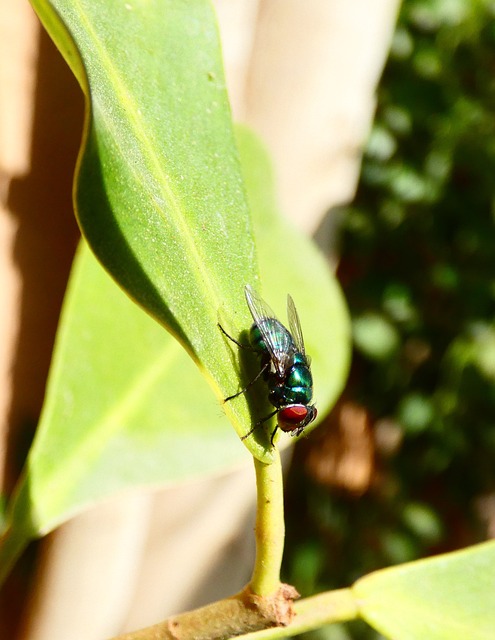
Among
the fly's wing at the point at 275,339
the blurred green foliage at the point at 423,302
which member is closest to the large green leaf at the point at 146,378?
the fly's wing at the point at 275,339

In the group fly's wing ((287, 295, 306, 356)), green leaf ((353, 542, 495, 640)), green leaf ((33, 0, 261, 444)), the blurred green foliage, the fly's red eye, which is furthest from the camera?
the blurred green foliage

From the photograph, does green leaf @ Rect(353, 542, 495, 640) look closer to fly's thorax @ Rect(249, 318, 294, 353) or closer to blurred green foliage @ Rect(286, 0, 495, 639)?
fly's thorax @ Rect(249, 318, 294, 353)

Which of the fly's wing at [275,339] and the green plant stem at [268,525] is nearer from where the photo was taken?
the green plant stem at [268,525]

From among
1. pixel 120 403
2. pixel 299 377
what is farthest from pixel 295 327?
pixel 120 403

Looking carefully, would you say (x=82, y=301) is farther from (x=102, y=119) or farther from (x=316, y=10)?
(x=316, y=10)

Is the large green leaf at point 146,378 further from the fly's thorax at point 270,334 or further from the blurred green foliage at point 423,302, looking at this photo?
the blurred green foliage at point 423,302

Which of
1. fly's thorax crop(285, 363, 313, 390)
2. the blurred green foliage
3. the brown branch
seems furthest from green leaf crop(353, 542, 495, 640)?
the blurred green foliage

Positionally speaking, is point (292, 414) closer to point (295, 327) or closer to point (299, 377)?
point (299, 377)
